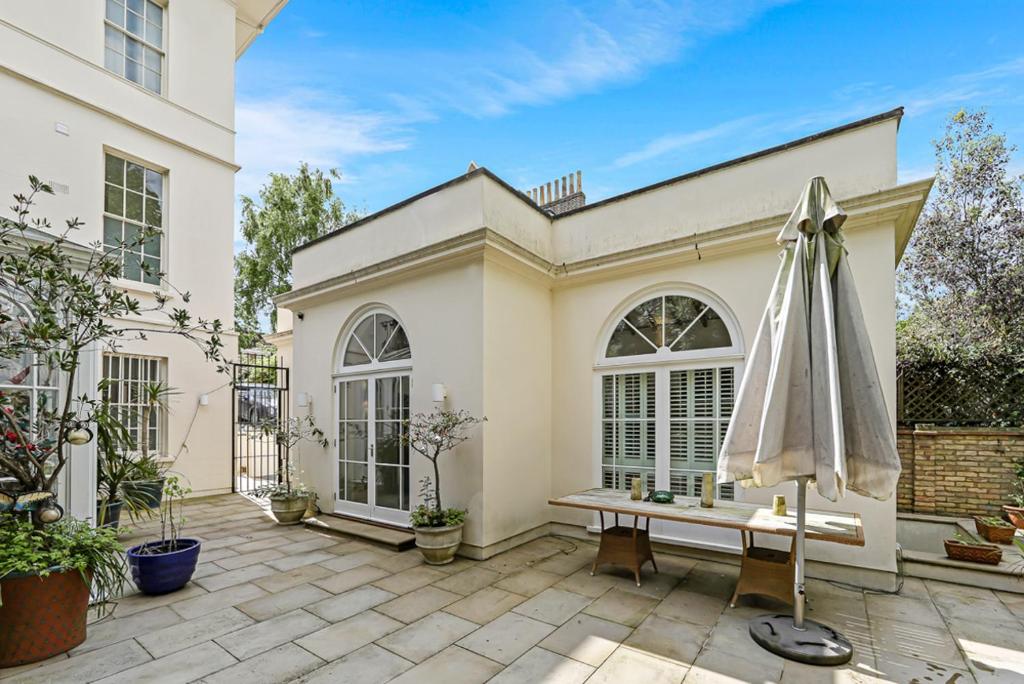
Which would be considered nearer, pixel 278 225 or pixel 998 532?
pixel 998 532

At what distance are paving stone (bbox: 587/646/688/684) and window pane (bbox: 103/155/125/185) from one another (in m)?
9.92

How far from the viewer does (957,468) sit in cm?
612

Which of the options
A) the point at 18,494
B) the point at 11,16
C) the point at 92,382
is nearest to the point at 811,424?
the point at 18,494

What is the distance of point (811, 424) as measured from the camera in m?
2.92

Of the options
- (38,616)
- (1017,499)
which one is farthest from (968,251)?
(38,616)

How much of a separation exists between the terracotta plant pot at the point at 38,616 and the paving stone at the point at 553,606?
304 centimetres

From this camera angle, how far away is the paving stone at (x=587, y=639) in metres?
3.03

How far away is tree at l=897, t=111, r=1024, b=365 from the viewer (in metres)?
7.54

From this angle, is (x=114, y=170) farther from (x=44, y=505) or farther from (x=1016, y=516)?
(x=1016, y=516)

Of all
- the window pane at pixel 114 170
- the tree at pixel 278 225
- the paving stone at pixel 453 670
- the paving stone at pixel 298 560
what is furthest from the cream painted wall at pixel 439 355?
the tree at pixel 278 225

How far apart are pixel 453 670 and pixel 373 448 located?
365 centimetres

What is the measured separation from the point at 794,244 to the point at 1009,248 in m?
7.91

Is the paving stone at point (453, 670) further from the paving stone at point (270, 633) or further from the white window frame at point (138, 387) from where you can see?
the white window frame at point (138, 387)

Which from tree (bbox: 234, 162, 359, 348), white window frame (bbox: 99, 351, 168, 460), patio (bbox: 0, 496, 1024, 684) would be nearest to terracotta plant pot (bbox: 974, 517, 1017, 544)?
patio (bbox: 0, 496, 1024, 684)
